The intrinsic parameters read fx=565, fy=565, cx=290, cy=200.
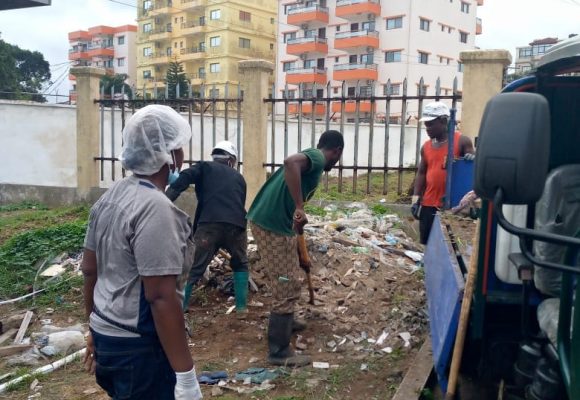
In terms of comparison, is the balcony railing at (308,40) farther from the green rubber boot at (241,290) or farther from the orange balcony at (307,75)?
the green rubber boot at (241,290)

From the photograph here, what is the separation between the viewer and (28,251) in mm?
7520

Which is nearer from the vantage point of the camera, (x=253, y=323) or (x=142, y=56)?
(x=253, y=323)

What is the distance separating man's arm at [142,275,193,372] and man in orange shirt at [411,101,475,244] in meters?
3.88

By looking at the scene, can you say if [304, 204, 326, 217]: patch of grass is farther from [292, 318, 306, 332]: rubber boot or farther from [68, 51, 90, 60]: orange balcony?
[68, 51, 90, 60]: orange balcony

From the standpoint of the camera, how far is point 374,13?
139 feet

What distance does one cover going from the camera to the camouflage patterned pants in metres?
4.48

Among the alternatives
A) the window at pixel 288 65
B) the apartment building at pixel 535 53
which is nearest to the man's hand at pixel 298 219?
Result: the apartment building at pixel 535 53

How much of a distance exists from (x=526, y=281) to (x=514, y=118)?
65cm

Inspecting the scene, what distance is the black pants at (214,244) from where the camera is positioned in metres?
5.24

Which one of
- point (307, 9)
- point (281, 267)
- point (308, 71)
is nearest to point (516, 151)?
point (281, 267)

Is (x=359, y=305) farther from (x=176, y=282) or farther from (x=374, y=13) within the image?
(x=374, y=13)

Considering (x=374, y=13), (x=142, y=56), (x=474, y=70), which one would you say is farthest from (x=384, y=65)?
(x=474, y=70)

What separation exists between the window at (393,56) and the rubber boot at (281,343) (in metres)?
39.5

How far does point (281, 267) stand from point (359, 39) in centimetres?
4010
